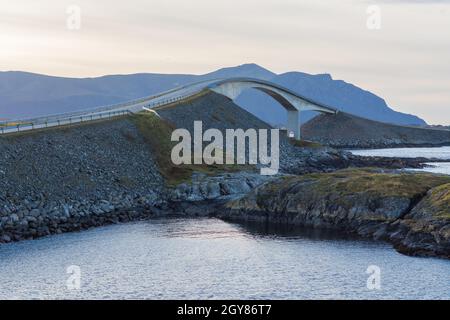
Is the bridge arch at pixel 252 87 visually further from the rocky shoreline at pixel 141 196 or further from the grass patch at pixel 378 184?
the grass patch at pixel 378 184

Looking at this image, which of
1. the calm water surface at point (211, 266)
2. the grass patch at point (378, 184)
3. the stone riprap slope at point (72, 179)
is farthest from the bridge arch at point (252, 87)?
the calm water surface at point (211, 266)

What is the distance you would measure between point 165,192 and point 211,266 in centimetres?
3558

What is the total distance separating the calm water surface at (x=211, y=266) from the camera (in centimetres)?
4841

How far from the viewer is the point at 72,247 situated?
6275cm

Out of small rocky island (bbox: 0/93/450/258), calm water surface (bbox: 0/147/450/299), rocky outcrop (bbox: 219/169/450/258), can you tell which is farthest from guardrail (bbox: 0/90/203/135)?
rocky outcrop (bbox: 219/169/450/258)

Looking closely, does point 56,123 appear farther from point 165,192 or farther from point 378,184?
point 378,184

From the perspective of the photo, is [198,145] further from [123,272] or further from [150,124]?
[123,272]

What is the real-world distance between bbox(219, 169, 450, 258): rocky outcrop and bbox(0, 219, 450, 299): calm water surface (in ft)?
9.35

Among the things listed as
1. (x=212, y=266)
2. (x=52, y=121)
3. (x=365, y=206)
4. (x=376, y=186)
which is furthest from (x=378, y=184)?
(x=52, y=121)

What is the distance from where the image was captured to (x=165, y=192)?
3585 inches

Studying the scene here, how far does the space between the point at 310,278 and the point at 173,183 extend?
43.5 m

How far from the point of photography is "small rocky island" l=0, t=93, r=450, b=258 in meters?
68.1

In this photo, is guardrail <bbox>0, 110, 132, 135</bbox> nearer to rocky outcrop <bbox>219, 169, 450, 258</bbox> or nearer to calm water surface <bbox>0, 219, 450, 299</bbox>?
calm water surface <bbox>0, 219, 450, 299</bbox>

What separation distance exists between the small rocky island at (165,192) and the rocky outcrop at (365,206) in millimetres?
109
